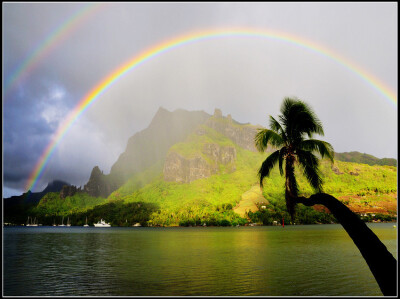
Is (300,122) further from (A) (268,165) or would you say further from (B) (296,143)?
(A) (268,165)

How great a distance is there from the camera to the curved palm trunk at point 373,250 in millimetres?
8781

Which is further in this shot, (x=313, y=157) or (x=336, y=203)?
Answer: (x=313, y=157)

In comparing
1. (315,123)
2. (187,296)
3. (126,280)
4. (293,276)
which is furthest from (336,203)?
(126,280)

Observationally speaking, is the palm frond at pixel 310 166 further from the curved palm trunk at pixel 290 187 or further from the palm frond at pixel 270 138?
the palm frond at pixel 270 138

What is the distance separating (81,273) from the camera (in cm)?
3569

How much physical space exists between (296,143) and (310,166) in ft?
5.02

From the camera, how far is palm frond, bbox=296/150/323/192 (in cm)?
Answer: 1537

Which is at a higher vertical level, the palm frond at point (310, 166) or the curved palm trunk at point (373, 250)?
the palm frond at point (310, 166)

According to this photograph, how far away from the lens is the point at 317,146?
16.0 metres

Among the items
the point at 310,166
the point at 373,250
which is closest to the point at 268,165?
the point at 310,166

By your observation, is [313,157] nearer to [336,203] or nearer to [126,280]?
[336,203]

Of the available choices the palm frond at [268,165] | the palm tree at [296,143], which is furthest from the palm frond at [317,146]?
the palm frond at [268,165]

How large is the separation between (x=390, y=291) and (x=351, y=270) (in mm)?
30761

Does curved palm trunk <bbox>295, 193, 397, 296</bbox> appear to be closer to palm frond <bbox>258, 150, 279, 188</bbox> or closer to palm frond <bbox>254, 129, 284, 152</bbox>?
palm frond <bbox>258, 150, 279, 188</bbox>
